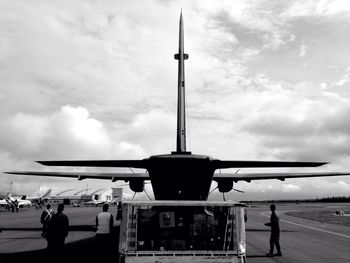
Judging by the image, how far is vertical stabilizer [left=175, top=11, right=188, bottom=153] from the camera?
42.9ft

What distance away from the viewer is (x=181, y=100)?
1407cm

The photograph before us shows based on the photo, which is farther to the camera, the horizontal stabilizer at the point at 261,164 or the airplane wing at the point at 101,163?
the airplane wing at the point at 101,163

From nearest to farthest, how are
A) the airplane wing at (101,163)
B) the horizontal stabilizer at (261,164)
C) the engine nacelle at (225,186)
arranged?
1. the horizontal stabilizer at (261,164)
2. the airplane wing at (101,163)
3. the engine nacelle at (225,186)

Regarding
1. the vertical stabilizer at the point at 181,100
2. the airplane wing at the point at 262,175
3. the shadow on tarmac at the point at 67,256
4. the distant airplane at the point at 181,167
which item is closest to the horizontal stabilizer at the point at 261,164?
the distant airplane at the point at 181,167

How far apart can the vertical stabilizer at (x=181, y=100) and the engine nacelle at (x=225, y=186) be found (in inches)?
366

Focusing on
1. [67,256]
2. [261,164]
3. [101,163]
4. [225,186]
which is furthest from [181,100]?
[225,186]

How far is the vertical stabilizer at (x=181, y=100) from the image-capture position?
13062 millimetres

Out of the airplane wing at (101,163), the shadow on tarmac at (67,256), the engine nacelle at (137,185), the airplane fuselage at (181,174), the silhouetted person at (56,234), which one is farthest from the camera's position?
the engine nacelle at (137,185)

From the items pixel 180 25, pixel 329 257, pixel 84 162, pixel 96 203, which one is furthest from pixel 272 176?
pixel 96 203

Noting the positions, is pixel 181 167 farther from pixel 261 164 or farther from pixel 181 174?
pixel 261 164

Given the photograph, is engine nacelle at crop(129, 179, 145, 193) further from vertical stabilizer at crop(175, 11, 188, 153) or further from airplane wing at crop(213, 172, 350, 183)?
vertical stabilizer at crop(175, 11, 188, 153)

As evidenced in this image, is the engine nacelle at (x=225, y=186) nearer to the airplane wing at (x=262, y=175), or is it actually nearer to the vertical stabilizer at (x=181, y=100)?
the airplane wing at (x=262, y=175)

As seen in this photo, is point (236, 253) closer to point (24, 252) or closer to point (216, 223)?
point (216, 223)

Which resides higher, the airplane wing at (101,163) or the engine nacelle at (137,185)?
the airplane wing at (101,163)
